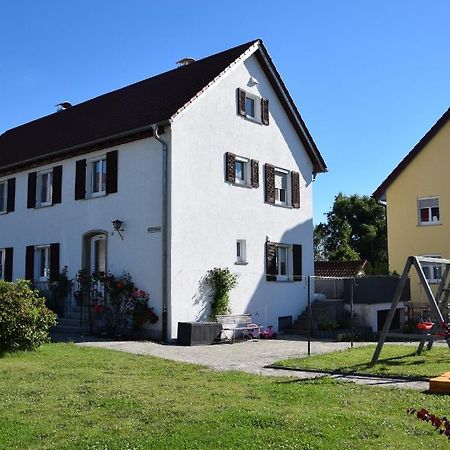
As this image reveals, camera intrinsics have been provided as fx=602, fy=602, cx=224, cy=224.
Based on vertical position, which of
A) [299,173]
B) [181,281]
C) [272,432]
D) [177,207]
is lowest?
[272,432]

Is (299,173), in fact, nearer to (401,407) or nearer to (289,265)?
(289,265)

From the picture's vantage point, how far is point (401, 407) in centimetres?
785

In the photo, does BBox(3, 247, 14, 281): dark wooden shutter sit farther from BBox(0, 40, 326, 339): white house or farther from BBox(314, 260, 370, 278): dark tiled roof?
BBox(314, 260, 370, 278): dark tiled roof

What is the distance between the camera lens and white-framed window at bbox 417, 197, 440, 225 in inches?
1079

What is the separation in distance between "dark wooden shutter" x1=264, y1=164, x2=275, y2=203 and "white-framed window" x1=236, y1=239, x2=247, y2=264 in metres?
2.14

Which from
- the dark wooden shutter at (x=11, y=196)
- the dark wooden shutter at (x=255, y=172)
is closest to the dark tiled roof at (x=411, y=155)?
the dark wooden shutter at (x=255, y=172)

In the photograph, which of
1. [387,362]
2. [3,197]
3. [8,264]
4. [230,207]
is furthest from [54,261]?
[387,362]

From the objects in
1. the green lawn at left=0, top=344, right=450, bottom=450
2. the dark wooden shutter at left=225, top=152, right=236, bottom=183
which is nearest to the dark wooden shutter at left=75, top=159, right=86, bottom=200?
the dark wooden shutter at left=225, top=152, right=236, bottom=183

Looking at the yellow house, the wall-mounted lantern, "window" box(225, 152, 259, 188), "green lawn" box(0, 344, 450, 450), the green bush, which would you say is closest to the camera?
"green lawn" box(0, 344, 450, 450)

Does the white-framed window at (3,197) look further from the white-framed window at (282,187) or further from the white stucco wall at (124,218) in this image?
the white-framed window at (282,187)

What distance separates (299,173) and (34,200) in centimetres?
1023

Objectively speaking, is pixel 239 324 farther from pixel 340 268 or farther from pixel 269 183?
pixel 340 268

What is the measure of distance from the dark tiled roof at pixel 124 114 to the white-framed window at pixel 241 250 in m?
5.22

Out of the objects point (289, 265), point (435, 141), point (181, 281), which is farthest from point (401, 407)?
point (435, 141)
